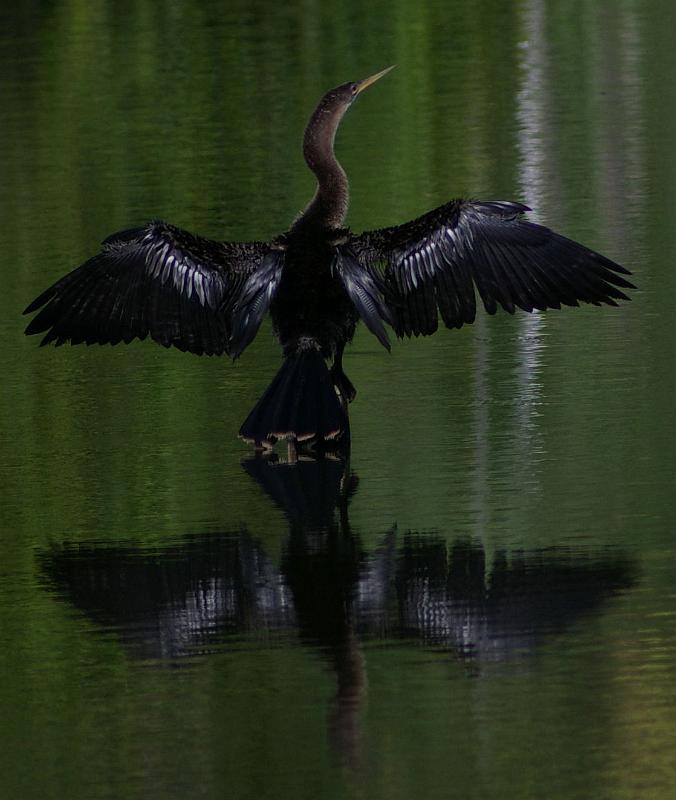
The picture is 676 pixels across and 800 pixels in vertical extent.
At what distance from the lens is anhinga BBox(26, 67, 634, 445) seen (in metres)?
9.09

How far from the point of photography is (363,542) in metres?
7.63

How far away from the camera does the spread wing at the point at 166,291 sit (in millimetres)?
9320

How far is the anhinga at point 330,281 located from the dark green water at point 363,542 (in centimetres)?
40

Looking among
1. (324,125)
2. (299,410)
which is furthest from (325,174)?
(299,410)

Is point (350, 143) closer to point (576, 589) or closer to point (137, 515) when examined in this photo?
point (137, 515)

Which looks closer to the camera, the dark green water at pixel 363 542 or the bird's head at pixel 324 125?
the dark green water at pixel 363 542

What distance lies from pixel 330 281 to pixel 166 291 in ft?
2.49

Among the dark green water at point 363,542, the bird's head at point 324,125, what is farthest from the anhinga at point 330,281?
the bird's head at point 324,125

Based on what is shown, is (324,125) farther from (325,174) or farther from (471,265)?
(471,265)

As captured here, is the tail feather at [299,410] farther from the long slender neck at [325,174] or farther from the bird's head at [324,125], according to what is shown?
the bird's head at [324,125]

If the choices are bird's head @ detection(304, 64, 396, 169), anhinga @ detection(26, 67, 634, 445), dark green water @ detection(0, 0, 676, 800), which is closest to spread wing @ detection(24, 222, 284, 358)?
anhinga @ detection(26, 67, 634, 445)

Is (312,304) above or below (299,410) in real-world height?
above

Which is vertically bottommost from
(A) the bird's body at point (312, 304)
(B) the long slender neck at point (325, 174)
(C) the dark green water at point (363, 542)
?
(C) the dark green water at point (363, 542)

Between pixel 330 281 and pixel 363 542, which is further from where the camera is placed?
pixel 330 281
